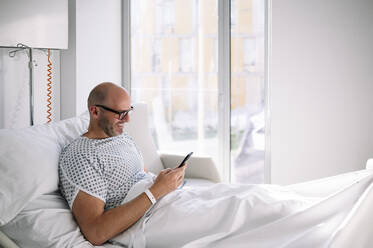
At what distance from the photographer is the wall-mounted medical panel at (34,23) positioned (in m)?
2.43

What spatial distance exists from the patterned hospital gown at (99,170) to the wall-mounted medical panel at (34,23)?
1.14 metres

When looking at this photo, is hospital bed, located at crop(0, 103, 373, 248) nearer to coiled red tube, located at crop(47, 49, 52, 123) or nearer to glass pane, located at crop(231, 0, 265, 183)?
coiled red tube, located at crop(47, 49, 52, 123)

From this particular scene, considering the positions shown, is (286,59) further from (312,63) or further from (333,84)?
(333,84)

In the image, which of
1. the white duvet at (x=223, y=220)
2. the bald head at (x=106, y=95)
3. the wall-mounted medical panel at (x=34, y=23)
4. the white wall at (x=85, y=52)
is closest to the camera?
the white duvet at (x=223, y=220)

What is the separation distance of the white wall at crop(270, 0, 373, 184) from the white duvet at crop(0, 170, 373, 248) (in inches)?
55.4

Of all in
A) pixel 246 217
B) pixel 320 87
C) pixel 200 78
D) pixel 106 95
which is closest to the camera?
pixel 246 217

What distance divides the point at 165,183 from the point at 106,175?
0.25 meters

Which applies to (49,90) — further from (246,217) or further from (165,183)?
(246,217)

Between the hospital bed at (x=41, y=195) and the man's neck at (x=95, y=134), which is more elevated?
the man's neck at (x=95, y=134)

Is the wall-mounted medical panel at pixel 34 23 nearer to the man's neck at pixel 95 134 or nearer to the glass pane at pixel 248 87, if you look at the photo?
the man's neck at pixel 95 134

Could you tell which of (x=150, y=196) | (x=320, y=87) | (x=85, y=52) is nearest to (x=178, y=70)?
(x=85, y=52)

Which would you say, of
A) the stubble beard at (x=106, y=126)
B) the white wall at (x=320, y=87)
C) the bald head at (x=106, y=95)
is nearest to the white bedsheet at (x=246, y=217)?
the stubble beard at (x=106, y=126)

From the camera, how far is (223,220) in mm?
1419

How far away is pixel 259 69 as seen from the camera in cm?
328
